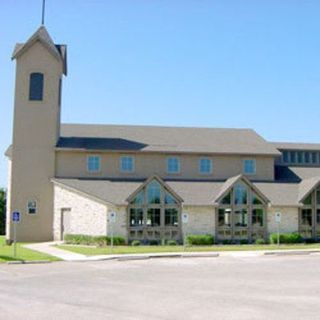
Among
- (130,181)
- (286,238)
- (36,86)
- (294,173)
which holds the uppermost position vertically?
(36,86)

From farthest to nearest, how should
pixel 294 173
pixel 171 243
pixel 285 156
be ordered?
pixel 285 156 < pixel 294 173 < pixel 171 243

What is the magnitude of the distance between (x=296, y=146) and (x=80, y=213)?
24.3 m

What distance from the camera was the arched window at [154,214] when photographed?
1661 inches

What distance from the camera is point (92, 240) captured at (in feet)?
133

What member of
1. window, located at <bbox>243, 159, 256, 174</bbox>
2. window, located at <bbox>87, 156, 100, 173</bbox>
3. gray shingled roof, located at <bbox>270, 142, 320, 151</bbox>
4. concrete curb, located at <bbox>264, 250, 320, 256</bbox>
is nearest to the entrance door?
window, located at <bbox>87, 156, 100, 173</bbox>

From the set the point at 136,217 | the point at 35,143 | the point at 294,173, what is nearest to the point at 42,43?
the point at 35,143

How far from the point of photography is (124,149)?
47719 mm

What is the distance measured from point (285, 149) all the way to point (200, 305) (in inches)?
1693

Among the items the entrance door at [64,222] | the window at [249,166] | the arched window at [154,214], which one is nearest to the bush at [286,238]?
the arched window at [154,214]

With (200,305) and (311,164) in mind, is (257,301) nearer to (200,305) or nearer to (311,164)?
(200,305)

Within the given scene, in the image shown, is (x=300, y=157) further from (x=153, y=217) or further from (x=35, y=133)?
(x=35, y=133)

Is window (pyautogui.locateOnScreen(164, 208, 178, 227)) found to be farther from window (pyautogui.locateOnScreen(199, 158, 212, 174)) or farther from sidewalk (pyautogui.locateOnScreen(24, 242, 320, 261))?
sidewalk (pyautogui.locateOnScreen(24, 242, 320, 261))

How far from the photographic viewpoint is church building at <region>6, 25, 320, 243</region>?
1686 inches

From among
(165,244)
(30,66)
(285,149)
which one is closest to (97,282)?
(165,244)
